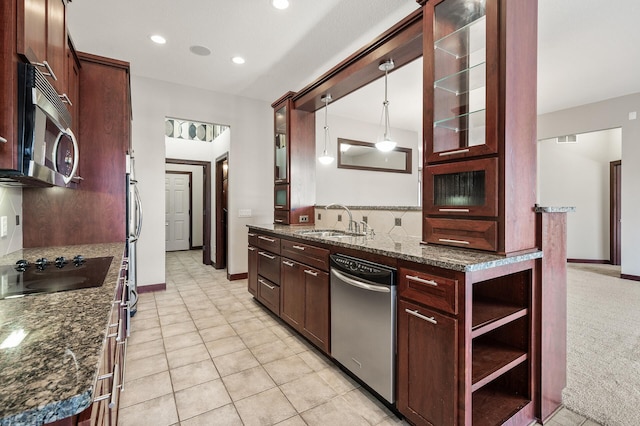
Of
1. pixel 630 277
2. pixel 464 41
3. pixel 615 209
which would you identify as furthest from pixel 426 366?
pixel 615 209

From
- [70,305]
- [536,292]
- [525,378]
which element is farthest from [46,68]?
[525,378]

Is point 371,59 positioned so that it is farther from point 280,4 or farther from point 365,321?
point 365,321

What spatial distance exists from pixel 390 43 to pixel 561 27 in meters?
1.91

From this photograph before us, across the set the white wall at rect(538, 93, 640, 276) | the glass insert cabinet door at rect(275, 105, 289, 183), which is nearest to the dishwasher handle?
the glass insert cabinet door at rect(275, 105, 289, 183)

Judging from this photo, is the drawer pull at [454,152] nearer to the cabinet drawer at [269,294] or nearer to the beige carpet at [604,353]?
the beige carpet at [604,353]

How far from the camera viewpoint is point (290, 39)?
3.15 meters

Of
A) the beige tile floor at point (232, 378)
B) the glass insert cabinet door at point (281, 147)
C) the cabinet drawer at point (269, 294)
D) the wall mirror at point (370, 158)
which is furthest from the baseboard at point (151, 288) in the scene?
the wall mirror at point (370, 158)

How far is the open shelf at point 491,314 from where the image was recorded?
1.48 meters

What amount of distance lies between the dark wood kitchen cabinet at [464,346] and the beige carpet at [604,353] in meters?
0.55

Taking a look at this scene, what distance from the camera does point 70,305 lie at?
3.23ft

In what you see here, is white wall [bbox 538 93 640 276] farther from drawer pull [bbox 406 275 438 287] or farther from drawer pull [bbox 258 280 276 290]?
drawer pull [bbox 258 280 276 290]

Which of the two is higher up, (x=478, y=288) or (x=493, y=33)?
(x=493, y=33)

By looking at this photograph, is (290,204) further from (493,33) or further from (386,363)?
(493,33)

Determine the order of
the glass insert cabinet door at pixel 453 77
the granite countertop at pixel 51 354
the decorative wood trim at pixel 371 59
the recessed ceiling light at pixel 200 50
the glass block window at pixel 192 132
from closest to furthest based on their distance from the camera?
the granite countertop at pixel 51 354, the glass insert cabinet door at pixel 453 77, the decorative wood trim at pixel 371 59, the recessed ceiling light at pixel 200 50, the glass block window at pixel 192 132
